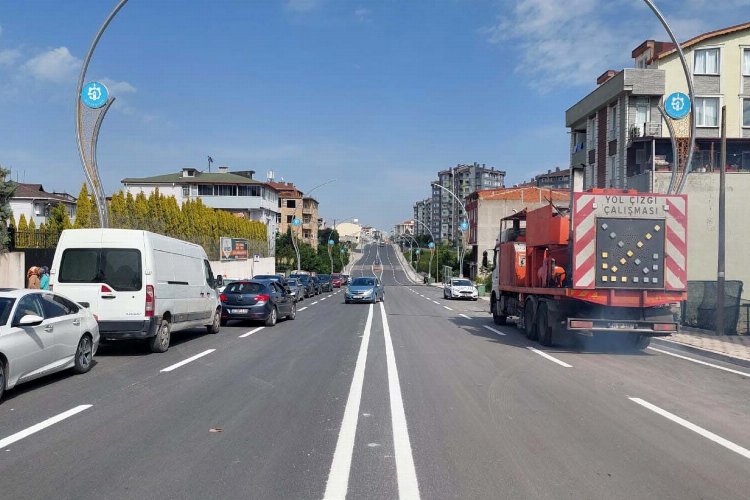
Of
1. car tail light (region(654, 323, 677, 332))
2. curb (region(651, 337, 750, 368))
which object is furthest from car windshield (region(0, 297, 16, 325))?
curb (region(651, 337, 750, 368))

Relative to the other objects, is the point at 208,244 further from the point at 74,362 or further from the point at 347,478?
the point at 347,478

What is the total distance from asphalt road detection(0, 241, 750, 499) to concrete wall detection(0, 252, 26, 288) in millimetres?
12268

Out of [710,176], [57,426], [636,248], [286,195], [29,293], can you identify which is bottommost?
[57,426]

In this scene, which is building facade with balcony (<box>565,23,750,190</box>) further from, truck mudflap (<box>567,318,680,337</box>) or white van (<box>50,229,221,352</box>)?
white van (<box>50,229,221,352</box>)

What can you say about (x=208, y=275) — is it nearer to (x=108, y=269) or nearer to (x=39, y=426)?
(x=108, y=269)

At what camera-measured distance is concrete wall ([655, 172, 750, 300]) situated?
100 ft

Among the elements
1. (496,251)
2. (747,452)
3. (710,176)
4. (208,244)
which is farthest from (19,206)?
(747,452)

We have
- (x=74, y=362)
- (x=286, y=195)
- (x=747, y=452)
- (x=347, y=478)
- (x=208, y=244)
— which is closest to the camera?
(x=347, y=478)

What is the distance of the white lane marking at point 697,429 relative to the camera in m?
6.69

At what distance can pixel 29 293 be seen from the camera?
9.76m

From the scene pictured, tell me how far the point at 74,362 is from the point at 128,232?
3455 millimetres

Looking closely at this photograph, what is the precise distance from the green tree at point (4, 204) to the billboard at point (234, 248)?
22.0m

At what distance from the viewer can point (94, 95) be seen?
18.8 meters

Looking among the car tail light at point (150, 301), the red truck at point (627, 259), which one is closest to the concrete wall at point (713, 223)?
the red truck at point (627, 259)
